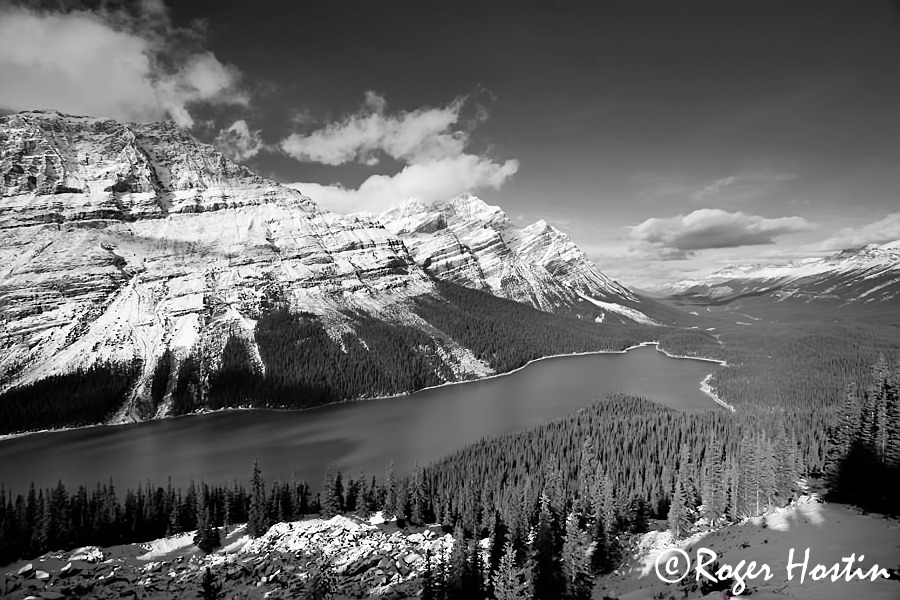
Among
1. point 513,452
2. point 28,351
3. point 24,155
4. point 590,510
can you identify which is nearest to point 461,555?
point 590,510

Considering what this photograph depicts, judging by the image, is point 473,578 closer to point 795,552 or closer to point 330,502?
point 795,552

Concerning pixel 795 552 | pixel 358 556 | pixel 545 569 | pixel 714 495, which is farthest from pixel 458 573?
pixel 714 495

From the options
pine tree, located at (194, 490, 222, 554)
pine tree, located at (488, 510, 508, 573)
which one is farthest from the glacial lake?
pine tree, located at (488, 510, 508, 573)

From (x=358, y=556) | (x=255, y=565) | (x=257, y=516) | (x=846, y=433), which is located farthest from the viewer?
(x=257, y=516)

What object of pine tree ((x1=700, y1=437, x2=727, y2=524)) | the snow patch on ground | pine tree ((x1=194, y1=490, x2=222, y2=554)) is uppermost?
pine tree ((x1=194, y1=490, x2=222, y2=554))

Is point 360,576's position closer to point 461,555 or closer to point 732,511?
point 461,555

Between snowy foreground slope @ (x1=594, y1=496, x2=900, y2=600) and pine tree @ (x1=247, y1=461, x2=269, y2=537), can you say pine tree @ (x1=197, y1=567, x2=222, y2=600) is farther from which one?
snowy foreground slope @ (x1=594, y1=496, x2=900, y2=600)
